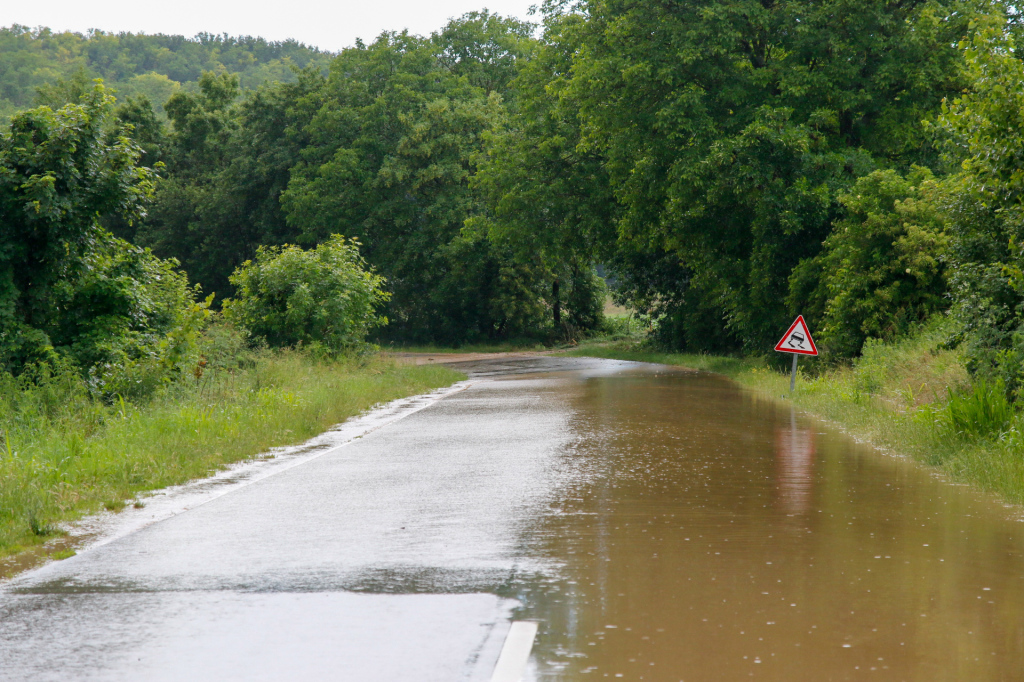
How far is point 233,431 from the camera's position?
524 inches

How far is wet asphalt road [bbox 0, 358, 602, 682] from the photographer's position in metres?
4.88

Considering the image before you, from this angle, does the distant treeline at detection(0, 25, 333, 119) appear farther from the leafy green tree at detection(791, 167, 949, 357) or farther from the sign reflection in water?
the sign reflection in water

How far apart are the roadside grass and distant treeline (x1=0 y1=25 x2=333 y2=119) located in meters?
98.3

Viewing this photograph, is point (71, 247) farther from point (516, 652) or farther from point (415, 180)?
point (415, 180)

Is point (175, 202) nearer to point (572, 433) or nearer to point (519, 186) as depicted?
point (519, 186)

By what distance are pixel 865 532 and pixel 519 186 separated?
32729 millimetres

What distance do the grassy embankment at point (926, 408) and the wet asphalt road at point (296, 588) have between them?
447 centimetres

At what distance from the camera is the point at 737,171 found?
26.8 meters

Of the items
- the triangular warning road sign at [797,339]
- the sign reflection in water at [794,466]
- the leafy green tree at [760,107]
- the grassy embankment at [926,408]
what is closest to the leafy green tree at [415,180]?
the leafy green tree at [760,107]

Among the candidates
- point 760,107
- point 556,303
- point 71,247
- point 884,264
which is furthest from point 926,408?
point 556,303

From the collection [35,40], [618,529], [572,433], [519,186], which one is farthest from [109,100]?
[35,40]

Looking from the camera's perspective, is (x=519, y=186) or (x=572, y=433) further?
(x=519, y=186)

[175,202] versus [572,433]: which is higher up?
[175,202]

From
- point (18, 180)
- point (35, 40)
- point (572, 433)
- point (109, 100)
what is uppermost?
point (35, 40)
